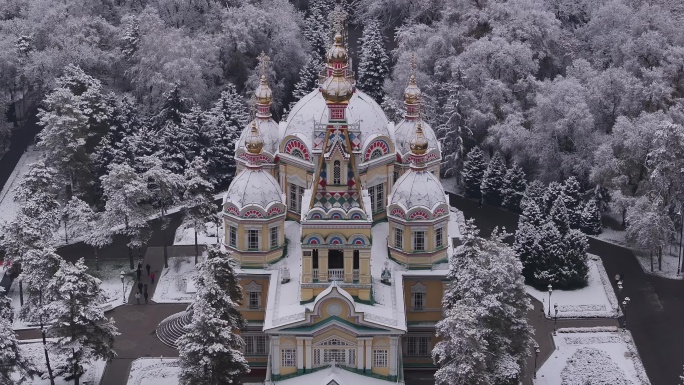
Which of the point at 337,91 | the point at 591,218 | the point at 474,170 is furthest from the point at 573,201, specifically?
the point at 337,91

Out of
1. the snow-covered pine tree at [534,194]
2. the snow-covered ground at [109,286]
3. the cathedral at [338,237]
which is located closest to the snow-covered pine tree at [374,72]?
the snow-covered pine tree at [534,194]

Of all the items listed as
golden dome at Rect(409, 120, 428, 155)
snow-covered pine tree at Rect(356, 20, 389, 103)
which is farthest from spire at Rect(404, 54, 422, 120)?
snow-covered pine tree at Rect(356, 20, 389, 103)

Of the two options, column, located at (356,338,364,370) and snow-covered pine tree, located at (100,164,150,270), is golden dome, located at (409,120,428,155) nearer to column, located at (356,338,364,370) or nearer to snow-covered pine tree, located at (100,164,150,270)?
column, located at (356,338,364,370)

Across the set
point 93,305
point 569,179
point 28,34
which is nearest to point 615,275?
point 569,179

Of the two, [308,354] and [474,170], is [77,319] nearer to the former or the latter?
[308,354]

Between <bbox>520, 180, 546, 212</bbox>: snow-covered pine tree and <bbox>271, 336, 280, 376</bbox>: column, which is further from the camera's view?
<bbox>520, 180, 546, 212</bbox>: snow-covered pine tree

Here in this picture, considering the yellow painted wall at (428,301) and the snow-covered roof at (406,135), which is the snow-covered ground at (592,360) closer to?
the yellow painted wall at (428,301)

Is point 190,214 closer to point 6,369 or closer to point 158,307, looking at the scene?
point 158,307
